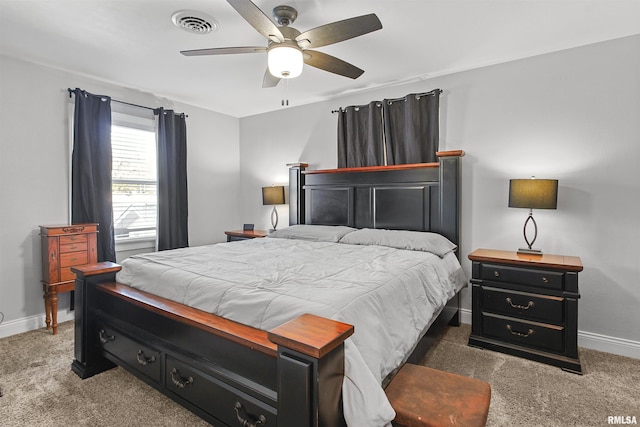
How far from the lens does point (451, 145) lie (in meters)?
3.46

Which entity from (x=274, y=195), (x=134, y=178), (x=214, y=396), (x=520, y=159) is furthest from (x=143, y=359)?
(x=520, y=159)

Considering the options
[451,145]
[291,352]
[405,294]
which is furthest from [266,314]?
[451,145]

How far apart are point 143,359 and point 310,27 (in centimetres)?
253

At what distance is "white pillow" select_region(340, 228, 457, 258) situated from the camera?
2957mm

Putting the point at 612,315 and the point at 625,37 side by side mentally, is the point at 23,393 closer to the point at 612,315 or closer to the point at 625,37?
the point at 612,315

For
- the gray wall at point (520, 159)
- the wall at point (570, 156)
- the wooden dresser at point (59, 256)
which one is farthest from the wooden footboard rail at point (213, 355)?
the wall at point (570, 156)

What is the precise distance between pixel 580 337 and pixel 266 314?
2.85 metres

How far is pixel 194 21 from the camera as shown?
2402mm

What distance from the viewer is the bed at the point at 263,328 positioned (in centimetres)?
122

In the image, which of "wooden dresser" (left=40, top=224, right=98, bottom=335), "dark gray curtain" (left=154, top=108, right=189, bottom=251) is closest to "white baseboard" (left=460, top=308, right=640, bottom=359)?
"dark gray curtain" (left=154, top=108, right=189, bottom=251)

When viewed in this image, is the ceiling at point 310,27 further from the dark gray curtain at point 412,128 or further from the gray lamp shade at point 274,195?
the gray lamp shade at point 274,195

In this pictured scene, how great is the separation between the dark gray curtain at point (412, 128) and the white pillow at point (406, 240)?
876mm

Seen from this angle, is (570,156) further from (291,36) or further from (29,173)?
(29,173)

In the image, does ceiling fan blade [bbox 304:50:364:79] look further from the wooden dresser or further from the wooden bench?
the wooden dresser
